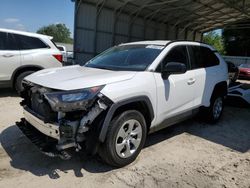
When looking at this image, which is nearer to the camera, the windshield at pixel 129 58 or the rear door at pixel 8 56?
the windshield at pixel 129 58

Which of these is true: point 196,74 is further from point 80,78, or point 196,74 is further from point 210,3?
point 210,3

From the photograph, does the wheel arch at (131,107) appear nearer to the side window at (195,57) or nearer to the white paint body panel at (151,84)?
the white paint body panel at (151,84)

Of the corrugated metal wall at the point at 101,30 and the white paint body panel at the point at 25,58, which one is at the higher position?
the corrugated metal wall at the point at 101,30

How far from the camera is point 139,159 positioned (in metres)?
4.02

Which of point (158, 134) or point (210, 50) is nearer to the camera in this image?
point (158, 134)

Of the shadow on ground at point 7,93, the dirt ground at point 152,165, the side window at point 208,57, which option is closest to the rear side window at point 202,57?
the side window at point 208,57

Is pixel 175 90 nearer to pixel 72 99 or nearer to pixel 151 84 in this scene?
pixel 151 84

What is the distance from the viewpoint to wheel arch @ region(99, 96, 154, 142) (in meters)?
3.31

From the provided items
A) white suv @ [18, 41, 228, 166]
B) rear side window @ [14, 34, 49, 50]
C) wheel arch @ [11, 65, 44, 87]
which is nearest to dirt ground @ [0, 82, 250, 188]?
white suv @ [18, 41, 228, 166]

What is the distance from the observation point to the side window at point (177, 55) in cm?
447

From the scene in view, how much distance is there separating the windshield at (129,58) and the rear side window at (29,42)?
3.49 metres

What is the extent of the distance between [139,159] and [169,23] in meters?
17.1

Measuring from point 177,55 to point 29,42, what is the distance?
4838 mm

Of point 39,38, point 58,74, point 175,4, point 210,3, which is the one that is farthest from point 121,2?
point 58,74
